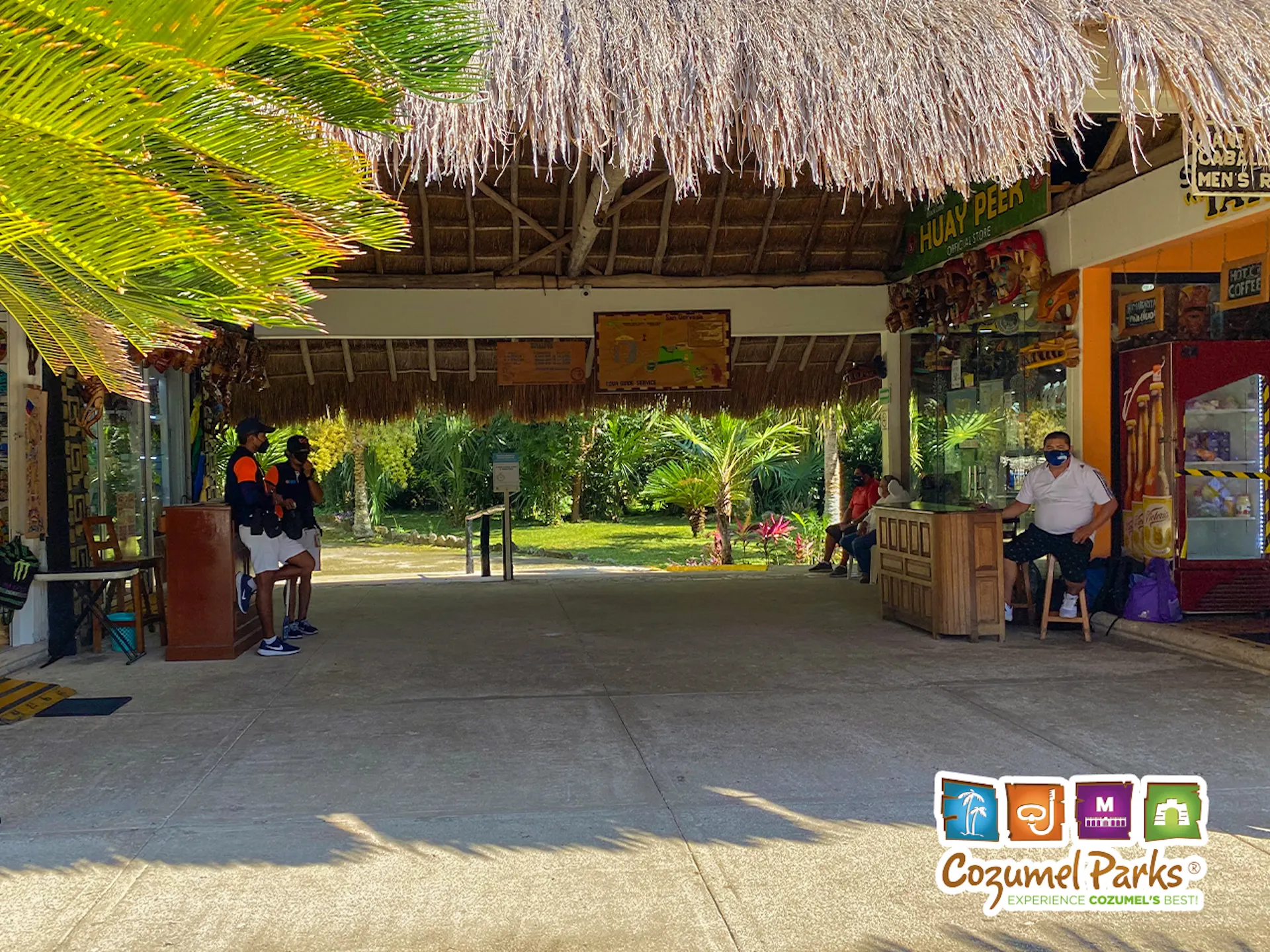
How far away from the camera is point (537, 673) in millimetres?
7293

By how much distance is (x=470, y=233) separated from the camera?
1197 centimetres

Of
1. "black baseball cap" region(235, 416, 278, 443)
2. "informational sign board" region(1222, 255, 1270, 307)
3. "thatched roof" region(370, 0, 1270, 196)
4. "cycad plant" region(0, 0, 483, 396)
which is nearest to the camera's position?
"cycad plant" region(0, 0, 483, 396)

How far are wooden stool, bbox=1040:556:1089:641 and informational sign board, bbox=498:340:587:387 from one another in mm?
6315

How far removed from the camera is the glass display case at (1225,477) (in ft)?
28.0

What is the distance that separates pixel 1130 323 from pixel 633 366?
18.1ft

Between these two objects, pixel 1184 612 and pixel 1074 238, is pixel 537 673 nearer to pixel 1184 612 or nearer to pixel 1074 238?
pixel 1184 612

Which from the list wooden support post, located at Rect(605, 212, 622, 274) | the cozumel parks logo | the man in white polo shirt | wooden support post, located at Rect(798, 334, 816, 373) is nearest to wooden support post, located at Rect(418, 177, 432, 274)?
wooden support post, located at Rect(605, 212, 622, 274)

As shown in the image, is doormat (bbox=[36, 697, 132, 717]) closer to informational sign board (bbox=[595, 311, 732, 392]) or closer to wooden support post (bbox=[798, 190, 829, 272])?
informational sign board (bbox=[595, 311, 732, 392])

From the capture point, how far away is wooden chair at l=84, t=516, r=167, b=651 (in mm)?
8203

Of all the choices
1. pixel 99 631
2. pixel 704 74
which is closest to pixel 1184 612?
pixel 704 74

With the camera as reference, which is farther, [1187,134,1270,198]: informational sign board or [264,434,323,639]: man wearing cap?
[264,434,323,639]: man wearing cap

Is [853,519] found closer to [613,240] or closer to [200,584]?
[613,240]

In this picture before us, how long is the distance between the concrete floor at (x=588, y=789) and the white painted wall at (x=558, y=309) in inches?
198

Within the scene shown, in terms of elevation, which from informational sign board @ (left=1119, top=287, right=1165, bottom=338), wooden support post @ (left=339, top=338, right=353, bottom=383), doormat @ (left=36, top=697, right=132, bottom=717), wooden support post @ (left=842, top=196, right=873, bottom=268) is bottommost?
doormat @ (left=36, top=697, right=132, bottom=717)
